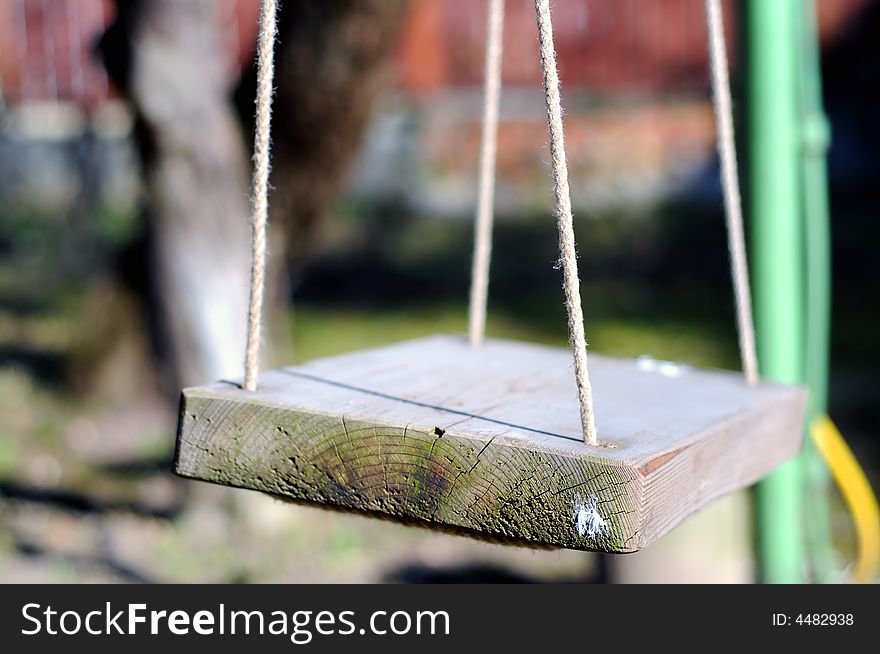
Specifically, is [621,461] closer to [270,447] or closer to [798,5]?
[270,447]

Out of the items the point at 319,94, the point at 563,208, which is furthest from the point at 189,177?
the point at 563,208

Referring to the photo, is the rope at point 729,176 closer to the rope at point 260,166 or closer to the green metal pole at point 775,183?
the rope at point 260,166

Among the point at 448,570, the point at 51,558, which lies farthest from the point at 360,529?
the point at 51,558

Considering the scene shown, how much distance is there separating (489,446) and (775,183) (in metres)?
1.30

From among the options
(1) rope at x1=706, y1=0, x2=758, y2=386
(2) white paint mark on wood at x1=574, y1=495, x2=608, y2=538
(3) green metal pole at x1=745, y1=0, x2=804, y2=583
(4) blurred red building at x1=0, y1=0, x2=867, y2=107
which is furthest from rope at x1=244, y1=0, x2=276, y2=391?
(4) blurred red building at x1=0, y1=0, x2=867, y2=107

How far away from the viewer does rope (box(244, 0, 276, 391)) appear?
3.64ft

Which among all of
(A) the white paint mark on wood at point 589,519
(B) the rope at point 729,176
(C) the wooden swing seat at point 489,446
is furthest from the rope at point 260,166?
(B) the rope at point 729,176

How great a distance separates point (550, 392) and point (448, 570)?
1.73 meters

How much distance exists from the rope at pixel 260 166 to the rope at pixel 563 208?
0.88 feet

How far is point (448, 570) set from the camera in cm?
290

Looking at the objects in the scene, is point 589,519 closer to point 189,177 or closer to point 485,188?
point 485,188

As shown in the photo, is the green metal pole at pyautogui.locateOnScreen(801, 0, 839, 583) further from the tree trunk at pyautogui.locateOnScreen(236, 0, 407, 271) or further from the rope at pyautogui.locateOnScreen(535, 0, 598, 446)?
the rope at pyautogui.locateOnScreen(535, 0, 598, 446)

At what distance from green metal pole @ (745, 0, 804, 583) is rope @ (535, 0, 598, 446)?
1201 mm

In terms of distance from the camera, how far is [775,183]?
6.97 feet
